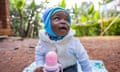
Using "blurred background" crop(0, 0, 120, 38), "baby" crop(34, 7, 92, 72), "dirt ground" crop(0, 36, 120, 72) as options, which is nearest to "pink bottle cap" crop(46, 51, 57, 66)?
"baby" crop(34, 7, 92, 72)

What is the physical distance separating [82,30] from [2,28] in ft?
7.68

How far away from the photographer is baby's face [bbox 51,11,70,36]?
1.74m

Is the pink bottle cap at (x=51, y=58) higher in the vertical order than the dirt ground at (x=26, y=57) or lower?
higher

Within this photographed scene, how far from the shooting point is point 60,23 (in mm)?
1740

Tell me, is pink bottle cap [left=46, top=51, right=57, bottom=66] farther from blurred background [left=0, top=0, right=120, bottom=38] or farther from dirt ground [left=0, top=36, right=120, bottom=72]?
blurred background [left=0, top=0, right=120, bottom=38]

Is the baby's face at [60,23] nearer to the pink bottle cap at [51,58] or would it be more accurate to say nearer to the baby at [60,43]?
the baby at [60,43]

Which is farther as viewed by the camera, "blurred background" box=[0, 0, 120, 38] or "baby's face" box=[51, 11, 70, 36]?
"blurred background" box=[0, 0, 120, 38]

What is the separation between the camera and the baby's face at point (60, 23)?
5.71 feet

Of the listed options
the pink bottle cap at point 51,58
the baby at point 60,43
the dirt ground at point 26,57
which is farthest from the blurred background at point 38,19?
the pink bottle cap at point 51,58

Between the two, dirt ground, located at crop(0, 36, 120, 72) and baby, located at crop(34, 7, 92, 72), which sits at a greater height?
baby, located at crop(34, 7, 92, 72)

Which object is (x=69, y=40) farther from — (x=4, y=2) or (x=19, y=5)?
(x=19, y=5)

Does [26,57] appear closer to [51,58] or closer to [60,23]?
[60,23]

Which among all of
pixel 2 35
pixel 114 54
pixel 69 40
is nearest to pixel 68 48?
pixel 69 40

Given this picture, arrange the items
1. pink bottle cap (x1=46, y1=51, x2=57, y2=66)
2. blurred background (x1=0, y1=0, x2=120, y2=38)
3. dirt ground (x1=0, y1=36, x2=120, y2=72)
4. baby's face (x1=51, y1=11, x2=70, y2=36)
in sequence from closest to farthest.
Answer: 1. pink bottle cap (x1=46, y1=51, x2=57, y2=66)
2. baby's face (x1=51, y1=11, x2=70, y2=36)
3. dirt ground (x1=0, y1=36, x2=120, y2=72)
4. blurred background (x1=0, y1=0, x2=120, y2=38)
